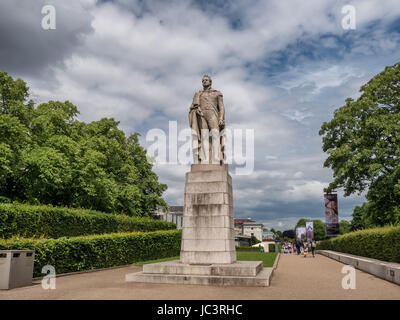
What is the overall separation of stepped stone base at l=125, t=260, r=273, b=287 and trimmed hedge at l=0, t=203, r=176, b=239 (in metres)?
7.34

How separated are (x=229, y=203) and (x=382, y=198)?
16.8 meters

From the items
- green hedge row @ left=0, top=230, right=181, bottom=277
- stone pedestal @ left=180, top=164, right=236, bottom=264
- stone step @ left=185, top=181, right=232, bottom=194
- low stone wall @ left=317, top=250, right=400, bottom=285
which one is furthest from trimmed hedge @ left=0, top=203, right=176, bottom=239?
low stone wall @ left=317, top=250, right=400, bottom=285

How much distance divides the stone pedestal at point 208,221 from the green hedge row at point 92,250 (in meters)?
5.62

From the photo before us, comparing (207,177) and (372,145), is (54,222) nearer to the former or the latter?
(207,177)

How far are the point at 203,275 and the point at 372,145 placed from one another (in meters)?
19.3

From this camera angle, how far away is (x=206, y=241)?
11.1m

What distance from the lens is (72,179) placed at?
25188mm

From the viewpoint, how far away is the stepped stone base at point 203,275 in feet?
30.2

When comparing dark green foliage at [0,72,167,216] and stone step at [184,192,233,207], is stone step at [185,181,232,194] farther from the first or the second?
dark green foliage at [0,72,167,216]

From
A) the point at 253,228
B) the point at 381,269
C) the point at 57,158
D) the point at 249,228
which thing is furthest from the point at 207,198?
the point at 253,228

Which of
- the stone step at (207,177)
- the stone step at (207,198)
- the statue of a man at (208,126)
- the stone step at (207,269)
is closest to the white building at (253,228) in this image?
the statue of a man at (208,126)

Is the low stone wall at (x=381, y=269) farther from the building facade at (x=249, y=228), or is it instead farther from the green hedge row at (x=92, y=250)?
the building facade at (x=249, y=228)
